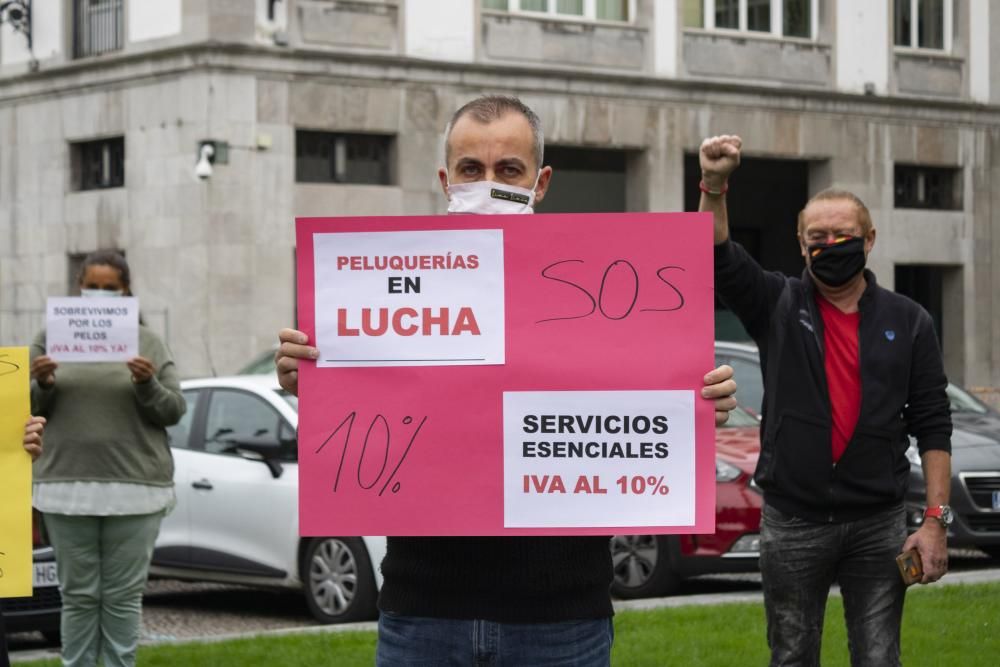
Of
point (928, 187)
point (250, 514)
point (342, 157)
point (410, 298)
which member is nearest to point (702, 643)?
point (250, 514)

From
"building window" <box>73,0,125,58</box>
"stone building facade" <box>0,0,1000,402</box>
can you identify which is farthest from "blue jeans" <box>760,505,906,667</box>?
Answer: "building window" <box>73,0,125,58</box>

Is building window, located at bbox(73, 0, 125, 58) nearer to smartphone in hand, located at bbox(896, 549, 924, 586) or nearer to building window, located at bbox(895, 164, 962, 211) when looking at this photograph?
building window, located at bbox(895, 164, 962, 211)

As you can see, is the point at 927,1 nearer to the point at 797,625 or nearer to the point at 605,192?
the point at 605,192

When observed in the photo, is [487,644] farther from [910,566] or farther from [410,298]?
[910,566]

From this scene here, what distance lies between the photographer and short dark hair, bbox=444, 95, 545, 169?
4.03 meters

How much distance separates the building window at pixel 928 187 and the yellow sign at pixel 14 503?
102ft

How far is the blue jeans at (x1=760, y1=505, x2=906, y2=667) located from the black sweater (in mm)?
2106

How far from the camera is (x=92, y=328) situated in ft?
27.3

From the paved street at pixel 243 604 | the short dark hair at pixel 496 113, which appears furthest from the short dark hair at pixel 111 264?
the short dark hair at pixel 496 113

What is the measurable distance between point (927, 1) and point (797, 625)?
31142 millimetres

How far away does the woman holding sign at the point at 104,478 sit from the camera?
827 centimetres

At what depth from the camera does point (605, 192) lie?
34.4m

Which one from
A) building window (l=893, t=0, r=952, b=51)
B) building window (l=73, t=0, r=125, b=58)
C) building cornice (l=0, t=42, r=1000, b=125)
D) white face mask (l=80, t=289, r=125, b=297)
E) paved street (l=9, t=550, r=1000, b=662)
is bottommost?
paved street (l=9, t=550, r=1000, b=662)

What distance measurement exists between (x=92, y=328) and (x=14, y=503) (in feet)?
10.0
